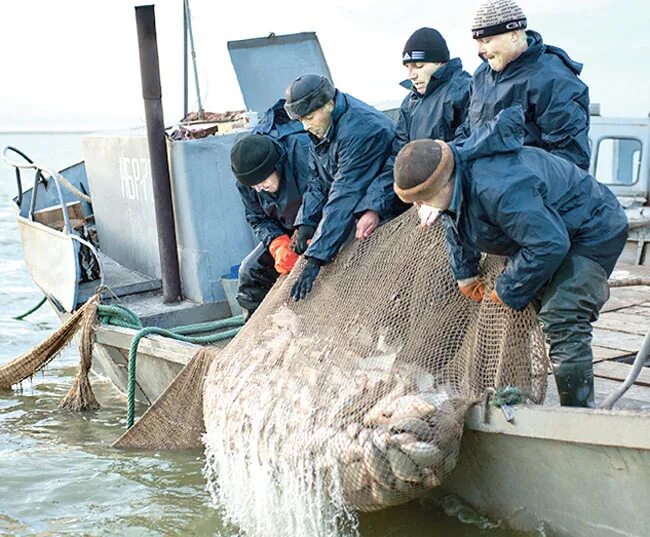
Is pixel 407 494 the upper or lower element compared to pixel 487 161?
lower


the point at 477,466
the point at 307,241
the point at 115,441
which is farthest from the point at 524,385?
the point at 115,441

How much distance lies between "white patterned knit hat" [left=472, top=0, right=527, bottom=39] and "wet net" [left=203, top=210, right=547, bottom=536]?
102 centimetres

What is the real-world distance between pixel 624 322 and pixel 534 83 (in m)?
2.37

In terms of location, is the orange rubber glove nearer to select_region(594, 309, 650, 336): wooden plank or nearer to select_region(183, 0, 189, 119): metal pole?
select_region(594, 309, 650, 336): wooden plank

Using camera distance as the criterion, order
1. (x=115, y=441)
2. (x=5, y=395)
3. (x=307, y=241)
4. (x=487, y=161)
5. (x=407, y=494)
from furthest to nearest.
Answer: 1. (x=5, y=395)
2. (x=115, y=441)
3. (x=307, y=241)
4. (x=407, y=494)
5. (x=487, y=161)

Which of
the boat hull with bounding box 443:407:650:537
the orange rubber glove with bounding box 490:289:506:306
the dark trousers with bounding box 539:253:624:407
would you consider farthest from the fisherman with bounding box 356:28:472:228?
the boat hull with bounding box 443:407:650:537

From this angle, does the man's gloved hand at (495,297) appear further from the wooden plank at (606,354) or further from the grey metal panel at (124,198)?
the grey metal panel at (124,198)

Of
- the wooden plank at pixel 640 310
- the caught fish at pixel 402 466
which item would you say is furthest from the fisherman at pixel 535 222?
the wooden plank at pixel 640 310

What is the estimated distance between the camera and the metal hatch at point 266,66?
31.1 feet

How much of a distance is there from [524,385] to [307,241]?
1703 millimetres

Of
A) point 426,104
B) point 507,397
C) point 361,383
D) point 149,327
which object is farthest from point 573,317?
point 149,327

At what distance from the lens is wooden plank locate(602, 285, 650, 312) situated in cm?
714

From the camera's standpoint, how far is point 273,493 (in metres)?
5.02

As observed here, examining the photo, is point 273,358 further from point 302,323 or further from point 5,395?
point 5,395
